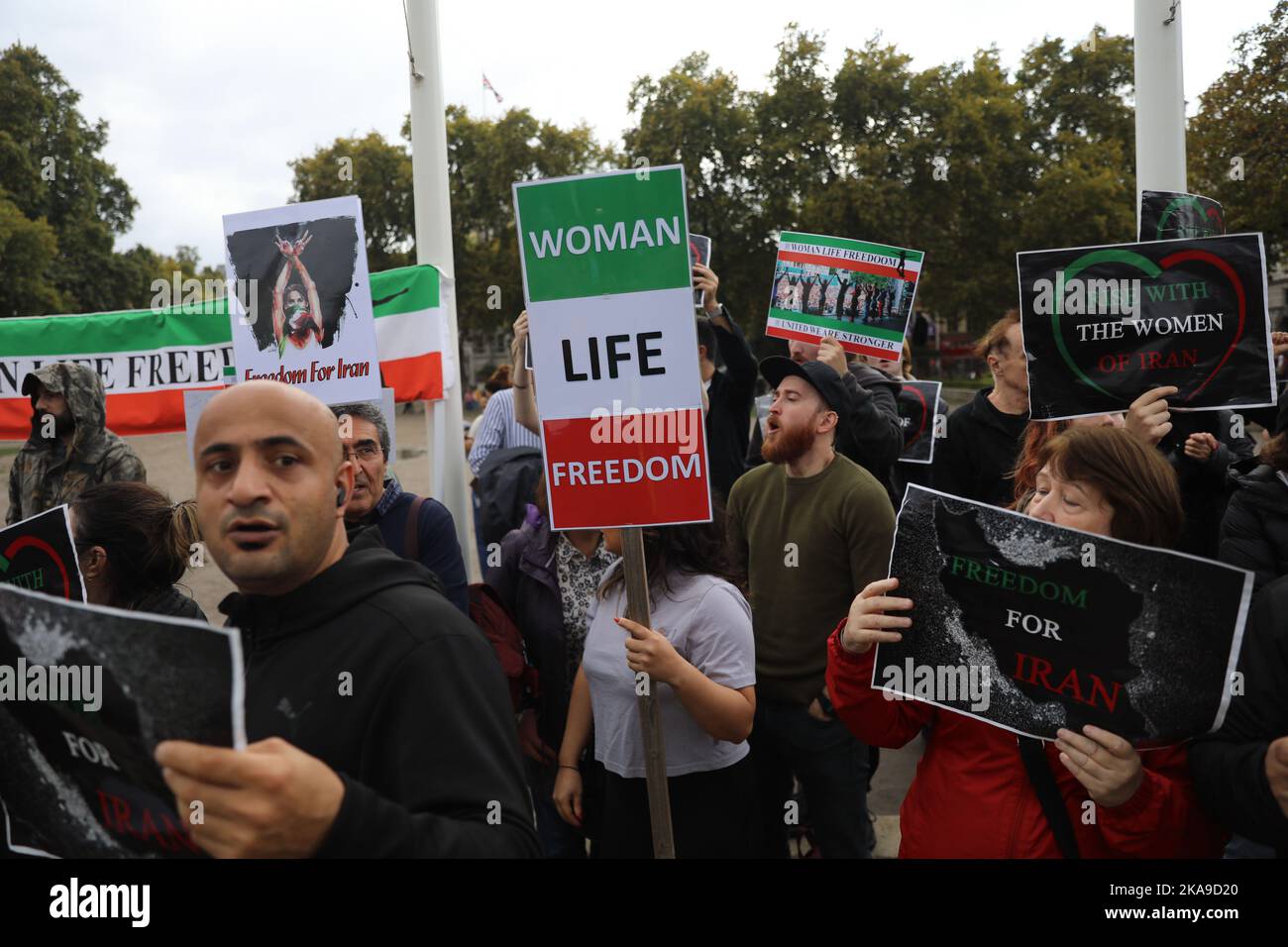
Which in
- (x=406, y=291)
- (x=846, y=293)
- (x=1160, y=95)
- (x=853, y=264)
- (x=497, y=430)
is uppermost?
(x=1160, y=95)

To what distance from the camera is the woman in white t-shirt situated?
289 cm

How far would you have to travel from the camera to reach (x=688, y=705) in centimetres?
281

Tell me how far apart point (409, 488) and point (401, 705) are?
15.4 meters

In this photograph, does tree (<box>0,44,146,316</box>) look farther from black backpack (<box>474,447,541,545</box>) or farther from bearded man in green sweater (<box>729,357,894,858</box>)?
bearded man in green sweater (<box>729,357,894,858</box>)

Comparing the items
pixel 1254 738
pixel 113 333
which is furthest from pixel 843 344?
pixel 113 333

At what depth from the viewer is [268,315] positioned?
437cm

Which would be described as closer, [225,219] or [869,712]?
[869,712]

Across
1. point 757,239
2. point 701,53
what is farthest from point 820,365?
point 701,53

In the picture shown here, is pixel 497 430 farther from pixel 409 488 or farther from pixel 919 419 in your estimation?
pixel 409 488

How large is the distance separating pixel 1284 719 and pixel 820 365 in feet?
7.62

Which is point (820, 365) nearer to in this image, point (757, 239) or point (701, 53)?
point (757, 239)

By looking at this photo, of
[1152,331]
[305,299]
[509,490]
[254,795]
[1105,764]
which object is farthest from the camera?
[509,490]

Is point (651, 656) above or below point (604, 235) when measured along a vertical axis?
below

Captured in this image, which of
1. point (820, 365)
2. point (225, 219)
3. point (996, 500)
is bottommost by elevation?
point (996, 500)
